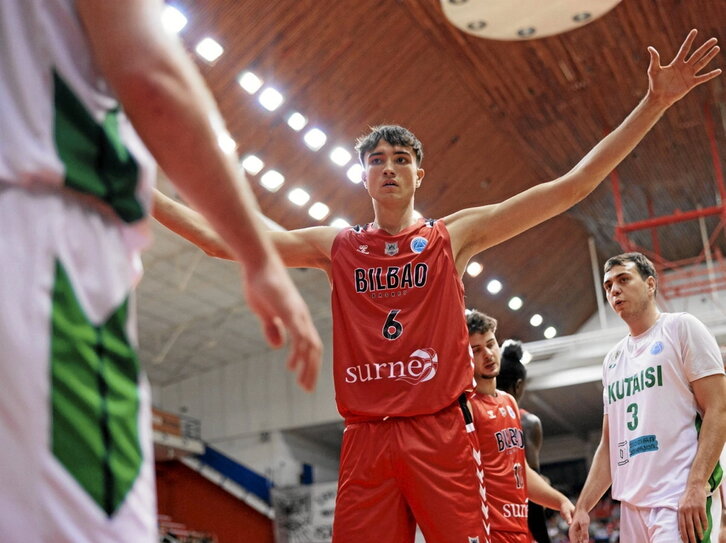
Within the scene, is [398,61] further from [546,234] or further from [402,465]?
[402,465]

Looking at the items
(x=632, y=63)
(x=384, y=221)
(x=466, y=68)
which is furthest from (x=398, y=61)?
(x=384, y=221)

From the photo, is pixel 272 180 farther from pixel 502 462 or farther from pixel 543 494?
pixel 502 462

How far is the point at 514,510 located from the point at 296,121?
1129 cm

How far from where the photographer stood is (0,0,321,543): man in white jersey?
3.97ft

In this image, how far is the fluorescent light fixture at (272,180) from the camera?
16453mm

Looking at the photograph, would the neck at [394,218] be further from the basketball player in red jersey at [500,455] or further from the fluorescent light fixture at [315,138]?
the fluorescent light fixture at [315,138]

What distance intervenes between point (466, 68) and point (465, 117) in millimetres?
1281

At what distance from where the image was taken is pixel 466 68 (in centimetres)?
1622

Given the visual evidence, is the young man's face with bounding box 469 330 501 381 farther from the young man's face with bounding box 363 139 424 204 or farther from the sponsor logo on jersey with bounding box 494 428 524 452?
the young man's face with bounding box 363 139 424 204

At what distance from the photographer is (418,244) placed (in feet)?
12.3

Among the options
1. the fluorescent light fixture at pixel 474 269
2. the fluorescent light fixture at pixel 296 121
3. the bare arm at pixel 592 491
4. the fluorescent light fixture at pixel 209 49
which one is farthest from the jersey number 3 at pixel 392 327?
the fluorescent light fixture at pixel 474 269

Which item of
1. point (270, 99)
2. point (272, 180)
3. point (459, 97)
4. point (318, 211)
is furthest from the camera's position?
point (318, 211)

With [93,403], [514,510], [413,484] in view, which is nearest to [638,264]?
[514,510]

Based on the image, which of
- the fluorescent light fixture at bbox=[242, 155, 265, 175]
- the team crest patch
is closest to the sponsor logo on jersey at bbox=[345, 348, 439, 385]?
the team crest patch
